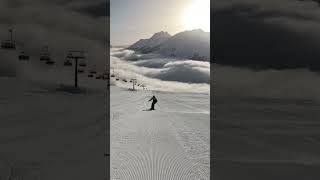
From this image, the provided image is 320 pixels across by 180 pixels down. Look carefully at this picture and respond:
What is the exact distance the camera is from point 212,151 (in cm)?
1527

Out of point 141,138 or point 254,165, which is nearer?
point 254,165

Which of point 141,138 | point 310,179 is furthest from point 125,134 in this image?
point 310,179

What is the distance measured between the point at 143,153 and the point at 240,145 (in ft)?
16.4
